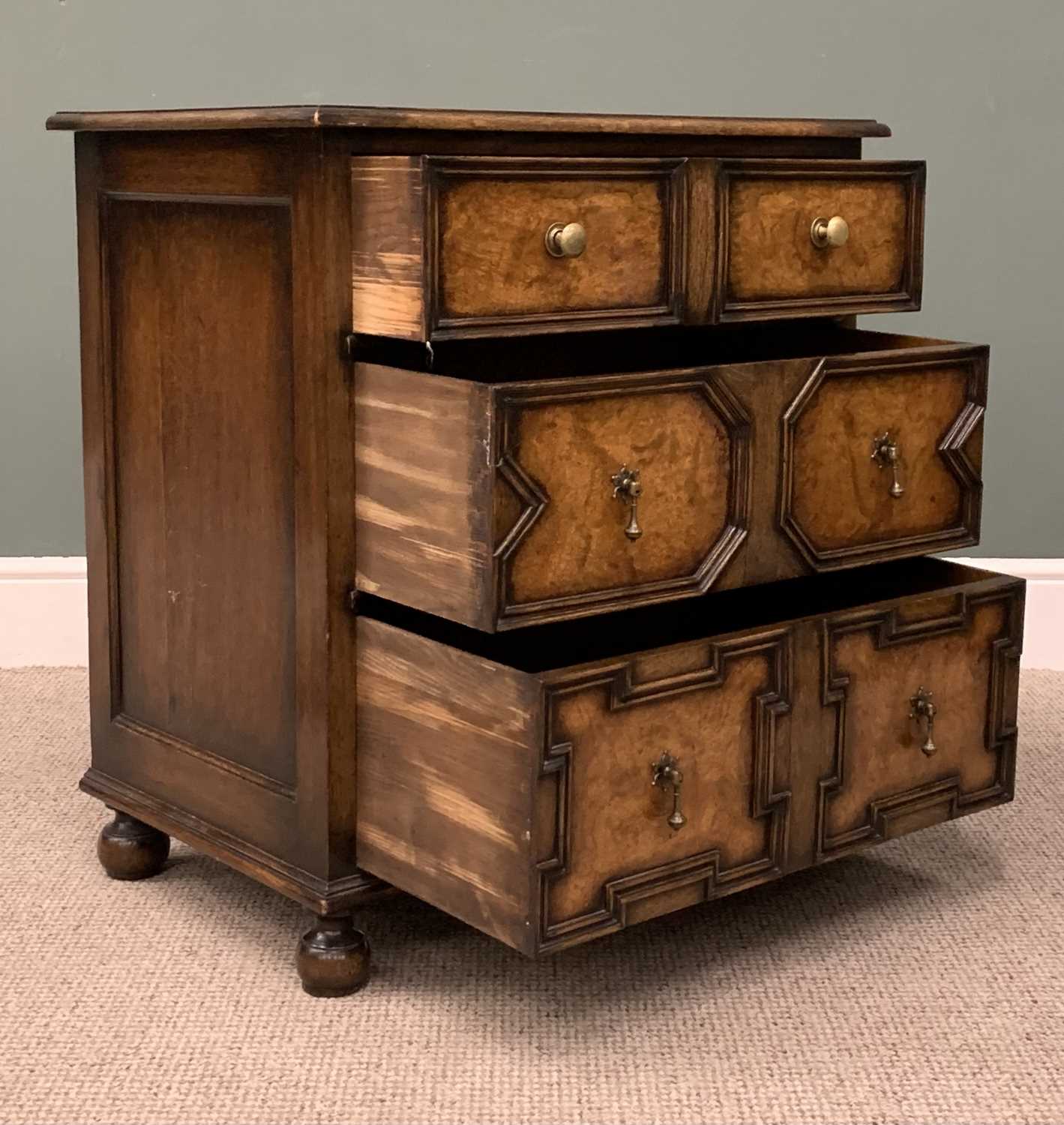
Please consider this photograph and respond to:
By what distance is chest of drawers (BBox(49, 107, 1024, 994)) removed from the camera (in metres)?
1.35

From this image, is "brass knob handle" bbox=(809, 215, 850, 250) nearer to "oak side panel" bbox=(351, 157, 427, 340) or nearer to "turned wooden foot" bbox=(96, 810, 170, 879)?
"oak side panel" bbox=(351, 157, 427, 340)

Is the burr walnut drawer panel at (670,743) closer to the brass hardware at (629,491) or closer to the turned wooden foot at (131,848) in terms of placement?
the brass hardware at (629,491)

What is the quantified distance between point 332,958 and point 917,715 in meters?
0.55

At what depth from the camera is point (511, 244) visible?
4.41 ft

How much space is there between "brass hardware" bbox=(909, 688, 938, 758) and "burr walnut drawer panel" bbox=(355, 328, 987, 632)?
0.13 metres

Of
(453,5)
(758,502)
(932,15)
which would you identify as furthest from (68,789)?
(932,15)

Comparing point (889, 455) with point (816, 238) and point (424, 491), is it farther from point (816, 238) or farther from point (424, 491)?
point (424, 491)

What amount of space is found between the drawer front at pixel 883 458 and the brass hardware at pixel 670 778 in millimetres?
225

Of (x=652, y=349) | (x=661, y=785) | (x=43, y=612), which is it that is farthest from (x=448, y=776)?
(x=43, y=612)

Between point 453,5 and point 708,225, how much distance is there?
3.22ft

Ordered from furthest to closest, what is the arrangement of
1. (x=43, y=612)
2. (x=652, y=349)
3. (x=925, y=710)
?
(x=43, y=612) < (x=652, y=349) < (x=925, y=710)

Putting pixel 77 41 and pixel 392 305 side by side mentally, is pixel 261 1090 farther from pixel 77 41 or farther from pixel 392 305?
pixel 77 41

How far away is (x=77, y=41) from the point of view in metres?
2.30

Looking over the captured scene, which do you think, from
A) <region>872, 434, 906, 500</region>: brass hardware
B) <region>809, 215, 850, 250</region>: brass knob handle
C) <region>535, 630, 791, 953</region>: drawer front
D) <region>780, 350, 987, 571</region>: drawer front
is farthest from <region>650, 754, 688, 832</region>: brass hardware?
<region>809, 215, 850, 250</region>: brass knob handle
